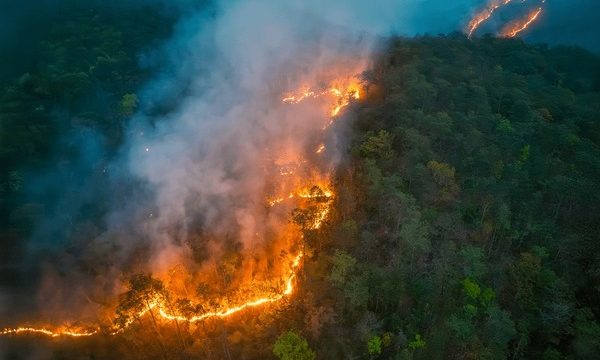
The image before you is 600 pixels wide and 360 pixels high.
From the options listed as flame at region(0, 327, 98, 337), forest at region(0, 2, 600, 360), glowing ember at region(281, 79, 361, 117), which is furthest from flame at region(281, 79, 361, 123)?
flame at region(0, 327, 98, 337)

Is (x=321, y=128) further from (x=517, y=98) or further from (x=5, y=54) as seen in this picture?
(x=5, y=54)

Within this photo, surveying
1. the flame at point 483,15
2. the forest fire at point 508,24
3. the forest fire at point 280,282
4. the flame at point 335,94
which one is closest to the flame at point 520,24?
the forest fire at point 508,24

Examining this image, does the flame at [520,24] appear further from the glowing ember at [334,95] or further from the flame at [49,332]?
the flame at [49,332]

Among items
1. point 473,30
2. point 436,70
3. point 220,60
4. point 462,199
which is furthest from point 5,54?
point 473,30

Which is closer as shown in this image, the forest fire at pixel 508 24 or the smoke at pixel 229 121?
the smoke at pixel 229 121

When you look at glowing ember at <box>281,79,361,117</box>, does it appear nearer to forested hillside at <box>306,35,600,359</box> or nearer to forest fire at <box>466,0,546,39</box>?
forested hillside at <box>306,35,600,359</box>

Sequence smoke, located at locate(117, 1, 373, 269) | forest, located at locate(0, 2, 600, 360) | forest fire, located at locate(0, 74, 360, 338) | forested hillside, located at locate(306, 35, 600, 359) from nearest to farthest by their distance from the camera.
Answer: forested hillside, located at locate(306, 35, 600, 359) → forest, located at locate(0, 2, 600, 360) → forest fire, located at locate(0, 74, 360, 338) → smoke, located at locate(117, 1, 373, 269)
